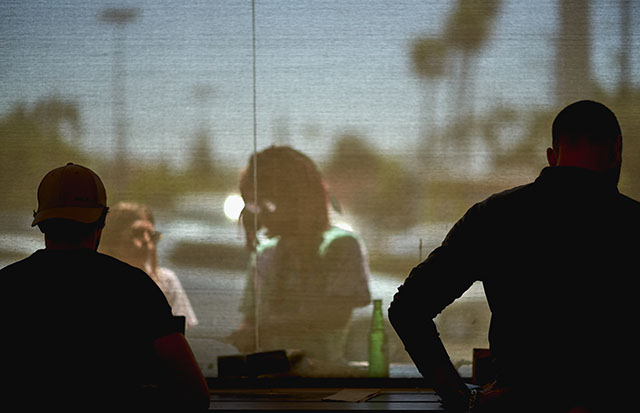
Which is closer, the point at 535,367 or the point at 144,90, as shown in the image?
the point at 535,367

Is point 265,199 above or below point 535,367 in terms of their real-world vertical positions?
Answer: above

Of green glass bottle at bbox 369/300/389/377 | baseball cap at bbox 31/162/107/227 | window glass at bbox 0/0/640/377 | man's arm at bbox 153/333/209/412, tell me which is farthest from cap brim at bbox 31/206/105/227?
green glass bottle at bbox 369/300/389/377

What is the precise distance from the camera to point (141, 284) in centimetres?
144

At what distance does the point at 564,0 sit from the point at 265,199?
3.44 feet

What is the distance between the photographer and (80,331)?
1.41m

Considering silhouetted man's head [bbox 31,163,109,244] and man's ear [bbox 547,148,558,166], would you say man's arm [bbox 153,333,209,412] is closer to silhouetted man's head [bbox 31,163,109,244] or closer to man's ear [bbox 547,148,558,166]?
silhouetted man's head [bbox 31,163,109,244]

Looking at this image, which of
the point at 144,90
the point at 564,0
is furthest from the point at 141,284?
the point at 564,0

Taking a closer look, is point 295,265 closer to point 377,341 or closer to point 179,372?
point 377,341

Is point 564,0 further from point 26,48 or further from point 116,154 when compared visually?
point 26,48

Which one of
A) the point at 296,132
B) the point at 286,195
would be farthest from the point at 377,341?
the point at 296,132

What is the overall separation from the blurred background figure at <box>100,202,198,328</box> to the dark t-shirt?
2.90 ft

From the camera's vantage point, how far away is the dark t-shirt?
1.41 meters

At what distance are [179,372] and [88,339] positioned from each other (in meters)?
0.17

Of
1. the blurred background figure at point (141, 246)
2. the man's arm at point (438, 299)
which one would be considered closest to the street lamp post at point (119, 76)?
the blurred background figure at point (141, 246)
